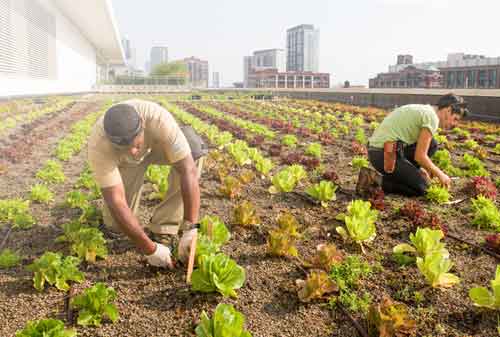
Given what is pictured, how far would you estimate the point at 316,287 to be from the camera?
11.4 feet

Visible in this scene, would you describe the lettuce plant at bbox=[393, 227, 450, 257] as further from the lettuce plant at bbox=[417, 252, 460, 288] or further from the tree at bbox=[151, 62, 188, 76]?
the tree at bbox=[151, 62, 188, 76]

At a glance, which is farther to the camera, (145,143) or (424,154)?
(424,154)

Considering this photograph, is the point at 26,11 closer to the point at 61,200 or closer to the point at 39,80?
the point at 39,80

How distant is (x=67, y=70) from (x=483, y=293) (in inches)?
1422

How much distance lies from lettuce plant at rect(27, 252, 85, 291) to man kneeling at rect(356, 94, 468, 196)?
13.6ft

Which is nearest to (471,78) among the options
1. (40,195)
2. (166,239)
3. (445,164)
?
(445,164)

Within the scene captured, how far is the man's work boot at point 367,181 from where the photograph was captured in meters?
6.24

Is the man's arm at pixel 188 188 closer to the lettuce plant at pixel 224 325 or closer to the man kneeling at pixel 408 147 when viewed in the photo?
the lettuce plant at pixel 224 325

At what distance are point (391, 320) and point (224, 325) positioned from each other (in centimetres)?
116

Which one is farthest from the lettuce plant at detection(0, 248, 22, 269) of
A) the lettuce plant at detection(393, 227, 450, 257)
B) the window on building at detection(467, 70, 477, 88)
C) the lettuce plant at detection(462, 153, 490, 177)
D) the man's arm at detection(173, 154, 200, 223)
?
the window on building at detection(467, 70, 477, 88)

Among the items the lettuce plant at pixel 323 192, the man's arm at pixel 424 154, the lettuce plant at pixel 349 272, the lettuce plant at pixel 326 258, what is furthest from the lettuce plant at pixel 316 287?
the man's arm at pixel 424 154

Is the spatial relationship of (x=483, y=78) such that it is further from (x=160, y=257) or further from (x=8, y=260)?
(x=8, y=260)

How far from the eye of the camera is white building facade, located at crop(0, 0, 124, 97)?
18344 mm

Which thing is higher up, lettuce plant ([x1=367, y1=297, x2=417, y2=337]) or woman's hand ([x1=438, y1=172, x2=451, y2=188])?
woman's hand ([x1=438, y1=172, x2=451, y2=188])
